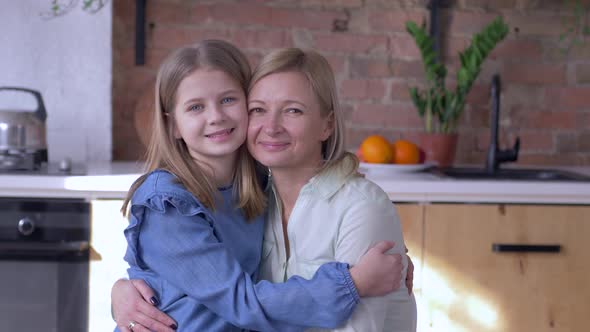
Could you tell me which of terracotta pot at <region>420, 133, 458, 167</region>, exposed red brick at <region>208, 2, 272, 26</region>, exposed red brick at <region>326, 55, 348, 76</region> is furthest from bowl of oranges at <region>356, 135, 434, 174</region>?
exposed red brick at <region>208, 2, 272, 26</region>

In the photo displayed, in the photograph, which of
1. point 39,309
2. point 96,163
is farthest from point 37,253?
point 96,163

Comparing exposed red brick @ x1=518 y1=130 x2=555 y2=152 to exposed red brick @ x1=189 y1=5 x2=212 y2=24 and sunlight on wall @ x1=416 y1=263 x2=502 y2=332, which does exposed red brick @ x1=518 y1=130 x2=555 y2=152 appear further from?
exposed red brick @ x1=189 y1=5 x2=212 y2=24

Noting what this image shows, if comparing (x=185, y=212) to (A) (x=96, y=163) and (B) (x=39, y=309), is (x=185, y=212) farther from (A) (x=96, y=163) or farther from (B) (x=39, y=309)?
(A) (x=96, y=163)

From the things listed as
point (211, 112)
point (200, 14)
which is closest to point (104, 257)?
point (211, 112)

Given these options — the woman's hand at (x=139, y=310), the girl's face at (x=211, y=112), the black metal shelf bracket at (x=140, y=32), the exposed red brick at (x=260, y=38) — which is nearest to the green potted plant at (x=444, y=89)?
the exposed red brick at (x=260, y=38)

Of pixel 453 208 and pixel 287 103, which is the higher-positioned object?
pixel 287 103

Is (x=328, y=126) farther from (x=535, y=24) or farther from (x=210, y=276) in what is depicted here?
(x=535, y=24)

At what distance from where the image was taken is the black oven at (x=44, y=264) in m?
1.92

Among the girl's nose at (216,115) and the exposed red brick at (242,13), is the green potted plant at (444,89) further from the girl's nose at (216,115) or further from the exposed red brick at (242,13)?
the girl's nose at (216,115)

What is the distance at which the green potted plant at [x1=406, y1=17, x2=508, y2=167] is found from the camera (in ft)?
7.47

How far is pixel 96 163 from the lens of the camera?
2.28 m

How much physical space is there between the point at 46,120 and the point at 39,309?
0.64 meters

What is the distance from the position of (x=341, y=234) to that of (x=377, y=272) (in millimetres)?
105

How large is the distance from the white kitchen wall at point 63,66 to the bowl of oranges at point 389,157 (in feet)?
2.92
